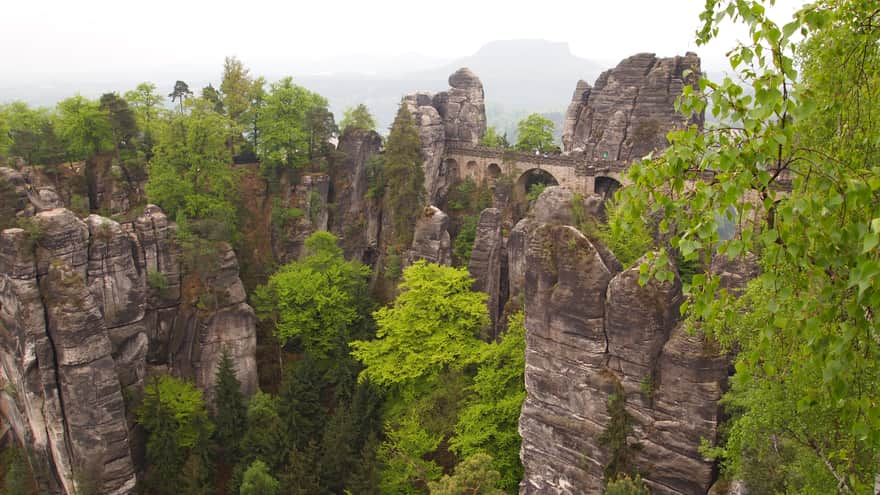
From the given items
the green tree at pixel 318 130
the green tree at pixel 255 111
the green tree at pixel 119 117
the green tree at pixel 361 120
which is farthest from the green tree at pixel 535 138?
the green tree at pixel 119 117

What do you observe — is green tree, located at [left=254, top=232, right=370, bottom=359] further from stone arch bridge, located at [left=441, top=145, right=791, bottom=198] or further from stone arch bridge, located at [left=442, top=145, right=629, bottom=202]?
stone arch bridge, located at [left=442, top=145, right=629, bottom=202]

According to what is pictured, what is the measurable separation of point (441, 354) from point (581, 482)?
920cm

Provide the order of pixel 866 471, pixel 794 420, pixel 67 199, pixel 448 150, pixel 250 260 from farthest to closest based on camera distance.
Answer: pixel 448 150, pixel 250 260, pixel 67 199, pixel 794 420, pixel 866 471

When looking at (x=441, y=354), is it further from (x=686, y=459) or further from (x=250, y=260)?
(x=250, y=260)

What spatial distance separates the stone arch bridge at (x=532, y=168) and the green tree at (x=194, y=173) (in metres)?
16.3

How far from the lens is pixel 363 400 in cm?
2797

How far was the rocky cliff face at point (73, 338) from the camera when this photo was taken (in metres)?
26.3

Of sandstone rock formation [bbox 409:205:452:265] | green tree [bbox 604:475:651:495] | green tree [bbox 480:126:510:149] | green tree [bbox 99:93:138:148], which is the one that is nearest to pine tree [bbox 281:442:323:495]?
green tree [bbox 604:475:651:495]

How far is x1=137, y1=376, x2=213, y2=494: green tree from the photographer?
90.9 feet

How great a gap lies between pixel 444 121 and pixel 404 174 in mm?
10069

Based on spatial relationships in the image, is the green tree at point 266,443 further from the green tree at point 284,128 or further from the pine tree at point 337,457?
the green tree at point 284,128

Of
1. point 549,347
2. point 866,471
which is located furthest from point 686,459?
point 866,471

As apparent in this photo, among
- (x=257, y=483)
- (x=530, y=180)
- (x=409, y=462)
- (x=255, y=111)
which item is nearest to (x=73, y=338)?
(x=257, y=483)

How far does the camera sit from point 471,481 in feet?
65.4
